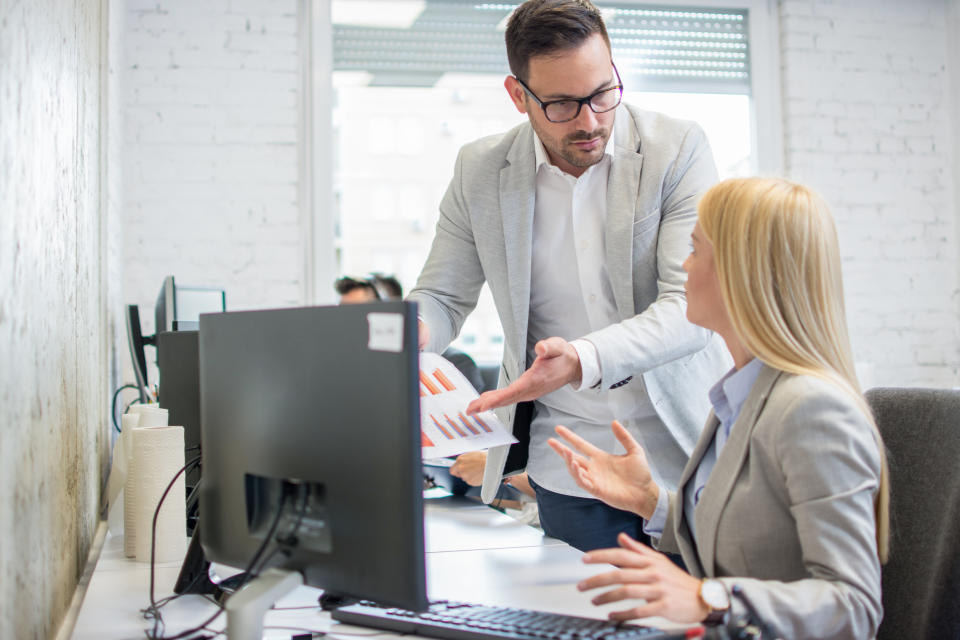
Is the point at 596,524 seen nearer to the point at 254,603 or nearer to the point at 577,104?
the point at 577,104

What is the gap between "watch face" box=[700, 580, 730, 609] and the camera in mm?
913

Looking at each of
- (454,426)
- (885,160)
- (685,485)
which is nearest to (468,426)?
(454,426)

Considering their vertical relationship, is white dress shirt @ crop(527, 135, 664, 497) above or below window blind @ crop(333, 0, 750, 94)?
below

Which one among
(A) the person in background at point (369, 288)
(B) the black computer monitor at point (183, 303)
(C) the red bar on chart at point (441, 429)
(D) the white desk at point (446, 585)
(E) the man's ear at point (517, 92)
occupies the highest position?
(E) the man's ear at point (517, 92)

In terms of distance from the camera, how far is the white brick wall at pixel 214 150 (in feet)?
11.3

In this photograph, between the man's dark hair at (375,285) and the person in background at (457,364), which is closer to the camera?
the person in background at (457,364)

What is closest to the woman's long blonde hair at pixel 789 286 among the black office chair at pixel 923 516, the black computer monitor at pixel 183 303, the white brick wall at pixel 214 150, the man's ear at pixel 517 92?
the black office chair at pixel 923 516

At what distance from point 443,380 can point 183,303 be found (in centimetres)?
116

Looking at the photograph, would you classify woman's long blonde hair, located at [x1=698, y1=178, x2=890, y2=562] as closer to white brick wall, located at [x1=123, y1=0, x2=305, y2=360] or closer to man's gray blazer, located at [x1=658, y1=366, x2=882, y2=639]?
man's gray blazer, located at [x1=658, y1=366, x2=882, y2=639]

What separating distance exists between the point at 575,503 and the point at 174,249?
7.73 feet

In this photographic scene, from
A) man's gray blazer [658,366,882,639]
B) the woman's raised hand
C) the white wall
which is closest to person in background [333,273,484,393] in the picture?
the white wall

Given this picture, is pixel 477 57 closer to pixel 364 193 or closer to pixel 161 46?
pixel 364 193

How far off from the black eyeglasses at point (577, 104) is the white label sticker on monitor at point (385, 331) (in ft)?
3.11

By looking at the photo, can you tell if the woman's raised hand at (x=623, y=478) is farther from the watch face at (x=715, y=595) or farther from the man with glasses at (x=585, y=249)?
the watch face at (x=715, y=595)
